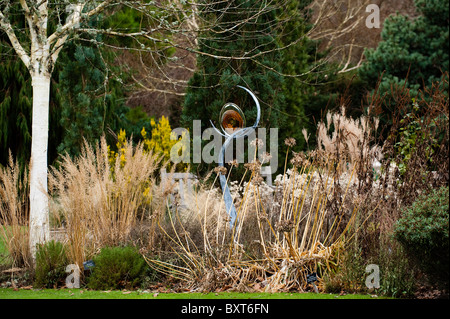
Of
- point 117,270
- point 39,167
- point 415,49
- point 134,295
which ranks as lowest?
point 134,295

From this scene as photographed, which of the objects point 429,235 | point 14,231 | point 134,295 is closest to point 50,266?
point 14,231

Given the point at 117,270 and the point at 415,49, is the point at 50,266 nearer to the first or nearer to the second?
the point at 117,270

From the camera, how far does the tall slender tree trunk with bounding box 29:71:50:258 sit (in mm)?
5480

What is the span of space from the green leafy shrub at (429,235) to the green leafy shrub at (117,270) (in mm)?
2513

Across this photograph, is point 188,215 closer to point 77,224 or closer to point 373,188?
point 77,224

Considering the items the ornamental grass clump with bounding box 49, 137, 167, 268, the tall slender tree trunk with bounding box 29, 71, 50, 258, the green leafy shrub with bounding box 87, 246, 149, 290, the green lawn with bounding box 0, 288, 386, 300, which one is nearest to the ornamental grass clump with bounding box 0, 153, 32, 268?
the tall slender tree trunk with bounding box 29, 71, 50, 258

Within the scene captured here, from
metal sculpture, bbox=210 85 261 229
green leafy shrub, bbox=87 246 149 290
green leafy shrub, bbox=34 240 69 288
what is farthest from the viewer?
metal sculpture, bbox=210 85 261 229

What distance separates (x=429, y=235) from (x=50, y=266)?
3.61 meters

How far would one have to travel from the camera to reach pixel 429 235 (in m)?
3.66

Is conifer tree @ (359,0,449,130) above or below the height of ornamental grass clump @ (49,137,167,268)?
above

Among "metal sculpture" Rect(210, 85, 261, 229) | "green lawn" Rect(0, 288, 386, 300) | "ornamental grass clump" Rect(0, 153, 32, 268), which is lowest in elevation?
"green lawn" Rect(0, 288, 386, 300)

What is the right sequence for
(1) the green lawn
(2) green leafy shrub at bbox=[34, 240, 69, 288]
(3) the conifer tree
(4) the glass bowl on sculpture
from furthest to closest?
(3) the conifer tree, (4) the glass bowl on sculpture, (2) green leafy shrub at bbox=[34, 240, 69, 288], (1) the green lawn

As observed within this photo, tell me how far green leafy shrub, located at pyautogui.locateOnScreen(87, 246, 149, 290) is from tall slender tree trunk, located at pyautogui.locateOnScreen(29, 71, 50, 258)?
0.96 meters

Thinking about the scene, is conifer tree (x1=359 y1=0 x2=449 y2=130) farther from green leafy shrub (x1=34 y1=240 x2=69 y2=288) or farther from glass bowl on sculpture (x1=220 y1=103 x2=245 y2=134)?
green leafy shrub (x1=34 y1=240 x2=69 y2=288)
